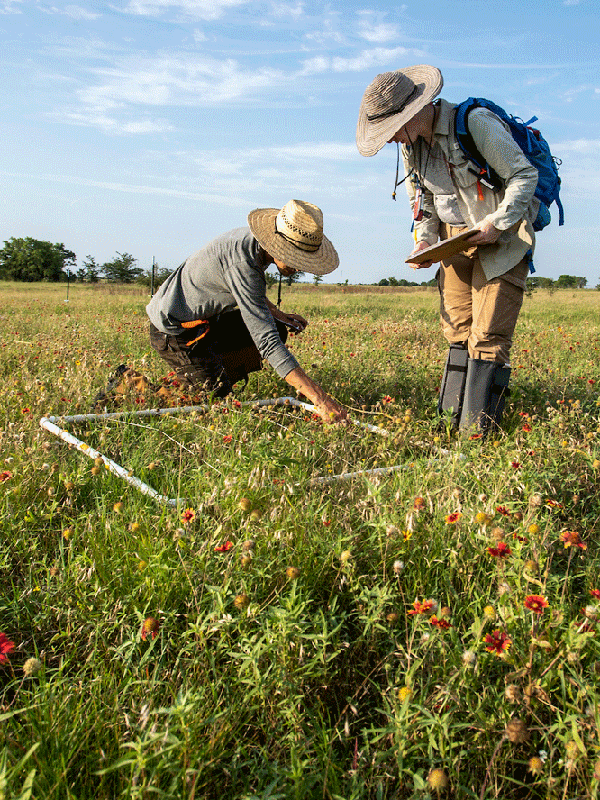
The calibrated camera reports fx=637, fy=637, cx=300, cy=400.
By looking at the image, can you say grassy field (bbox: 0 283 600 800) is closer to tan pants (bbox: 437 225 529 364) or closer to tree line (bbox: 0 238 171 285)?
tan pants (bbox: 437 225 529 364)

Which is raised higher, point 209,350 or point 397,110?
point 397,110

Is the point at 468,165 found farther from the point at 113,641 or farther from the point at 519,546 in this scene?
the point at 113,641

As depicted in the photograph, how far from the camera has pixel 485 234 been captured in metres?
3.57

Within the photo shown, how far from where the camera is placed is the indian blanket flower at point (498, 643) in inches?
60.1

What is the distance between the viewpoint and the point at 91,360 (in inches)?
211

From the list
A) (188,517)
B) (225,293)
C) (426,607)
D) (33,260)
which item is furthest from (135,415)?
(33,260)

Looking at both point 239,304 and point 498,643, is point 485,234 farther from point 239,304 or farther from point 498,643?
point 498,643

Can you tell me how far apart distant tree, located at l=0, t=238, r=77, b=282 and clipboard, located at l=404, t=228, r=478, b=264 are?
231ft

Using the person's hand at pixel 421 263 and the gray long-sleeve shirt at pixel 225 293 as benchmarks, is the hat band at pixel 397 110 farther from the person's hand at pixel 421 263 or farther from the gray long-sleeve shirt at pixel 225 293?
the gray long-sleeve shirt at pixel 225 293

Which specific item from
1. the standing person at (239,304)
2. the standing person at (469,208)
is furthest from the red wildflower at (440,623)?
the standing person at (469,208)

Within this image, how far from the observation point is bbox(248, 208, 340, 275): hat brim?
355cm

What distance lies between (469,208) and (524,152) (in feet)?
1.41

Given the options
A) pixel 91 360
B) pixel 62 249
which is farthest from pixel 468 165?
pixel 62 249

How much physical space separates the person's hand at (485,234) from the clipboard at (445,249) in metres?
0.02
